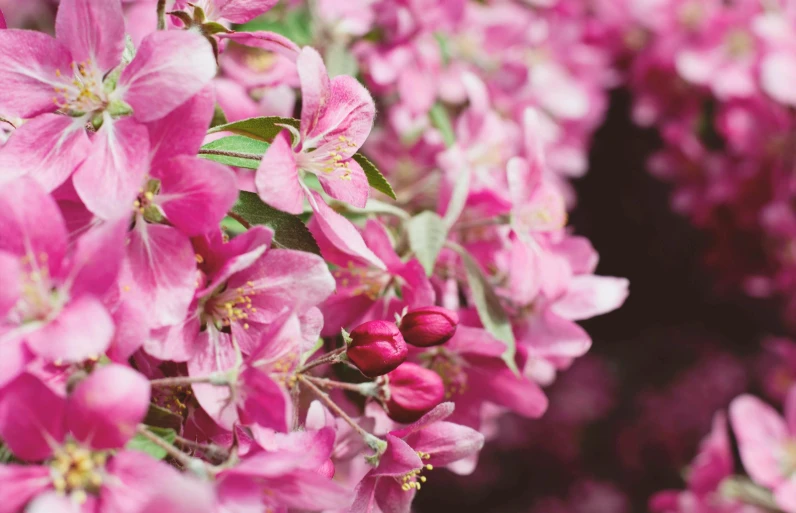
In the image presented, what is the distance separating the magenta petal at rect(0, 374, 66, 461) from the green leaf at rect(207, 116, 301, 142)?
34 centimetres

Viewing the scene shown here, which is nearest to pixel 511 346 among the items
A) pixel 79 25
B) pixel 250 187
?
pixel 250 187

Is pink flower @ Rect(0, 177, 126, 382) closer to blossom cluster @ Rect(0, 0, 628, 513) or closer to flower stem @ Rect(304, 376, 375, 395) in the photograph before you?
blossom cluster @ Rect(0, 0, 628, 513)

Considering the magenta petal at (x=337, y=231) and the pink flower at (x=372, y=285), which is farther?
the pink flower at (x=372, y=285)

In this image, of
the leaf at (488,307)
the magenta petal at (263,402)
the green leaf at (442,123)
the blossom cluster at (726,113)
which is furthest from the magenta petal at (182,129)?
the blossom cluster at (726,113)

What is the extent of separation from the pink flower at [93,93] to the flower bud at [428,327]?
32 cm

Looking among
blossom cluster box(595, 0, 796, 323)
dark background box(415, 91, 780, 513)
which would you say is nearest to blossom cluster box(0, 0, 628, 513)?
blossom cluster box(595, 0, 796, 323)

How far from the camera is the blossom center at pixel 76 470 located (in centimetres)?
59

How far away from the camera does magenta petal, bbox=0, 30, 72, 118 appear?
73 cm

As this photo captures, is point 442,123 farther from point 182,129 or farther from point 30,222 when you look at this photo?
point 30,222

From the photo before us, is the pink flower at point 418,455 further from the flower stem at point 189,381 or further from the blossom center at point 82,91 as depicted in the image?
the blossom center at point 82,91

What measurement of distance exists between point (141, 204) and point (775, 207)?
1689 millimetres

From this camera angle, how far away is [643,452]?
8.20 ft

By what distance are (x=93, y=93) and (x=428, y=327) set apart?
16.4 inches

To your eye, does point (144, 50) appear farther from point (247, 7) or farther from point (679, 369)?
point (679, 369)
